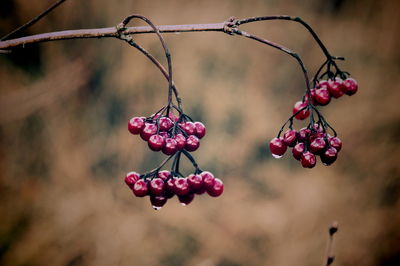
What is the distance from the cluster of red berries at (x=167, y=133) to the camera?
596 millimetres

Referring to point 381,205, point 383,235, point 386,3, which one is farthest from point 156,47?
point 383,235

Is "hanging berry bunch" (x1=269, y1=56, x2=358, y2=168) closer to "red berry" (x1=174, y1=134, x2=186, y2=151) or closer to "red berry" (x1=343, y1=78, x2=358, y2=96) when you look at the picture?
"red berry" (x1=343, y1=78, x2=358, y2=96)

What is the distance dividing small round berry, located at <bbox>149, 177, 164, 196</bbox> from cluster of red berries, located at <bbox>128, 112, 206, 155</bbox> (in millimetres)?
76

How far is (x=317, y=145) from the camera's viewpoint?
0.65 m

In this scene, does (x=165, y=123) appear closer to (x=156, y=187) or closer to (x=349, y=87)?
(x=156, y=187)

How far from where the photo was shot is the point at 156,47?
5.34ft

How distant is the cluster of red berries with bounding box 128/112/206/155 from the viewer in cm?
60

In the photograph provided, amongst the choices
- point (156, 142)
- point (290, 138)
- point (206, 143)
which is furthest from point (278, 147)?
point (206, 143)

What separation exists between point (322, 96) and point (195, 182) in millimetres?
372

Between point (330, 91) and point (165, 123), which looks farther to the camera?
point (330, 91)

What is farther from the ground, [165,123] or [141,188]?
[165,123]

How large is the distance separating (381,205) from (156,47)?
1.59 m

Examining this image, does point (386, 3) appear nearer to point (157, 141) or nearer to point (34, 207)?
point (157, 141)

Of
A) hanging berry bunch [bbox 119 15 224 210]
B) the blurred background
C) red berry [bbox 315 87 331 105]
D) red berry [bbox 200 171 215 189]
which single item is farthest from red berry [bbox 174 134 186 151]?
the blurred background
